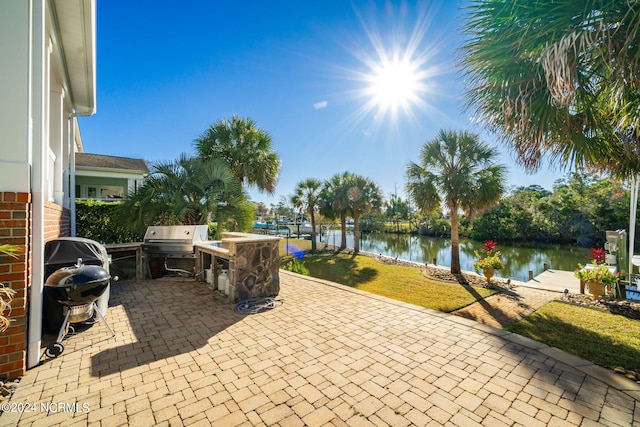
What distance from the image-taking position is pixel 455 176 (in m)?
10.1

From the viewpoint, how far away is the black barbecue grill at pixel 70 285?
9.46 ft

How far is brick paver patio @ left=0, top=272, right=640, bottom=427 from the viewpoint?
6.67ft

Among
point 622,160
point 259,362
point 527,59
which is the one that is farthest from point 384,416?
point 622,160

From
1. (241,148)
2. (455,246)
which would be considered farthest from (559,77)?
(241,148)

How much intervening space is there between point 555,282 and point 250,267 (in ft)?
36.1

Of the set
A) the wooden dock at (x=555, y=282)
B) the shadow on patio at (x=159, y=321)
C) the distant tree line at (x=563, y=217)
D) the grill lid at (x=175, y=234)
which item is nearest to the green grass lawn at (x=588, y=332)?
the wooden dock at (x=555, y=282)

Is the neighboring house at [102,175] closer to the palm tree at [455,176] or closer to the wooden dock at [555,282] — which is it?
the palm tree at [455,176]

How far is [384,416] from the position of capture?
2.04m

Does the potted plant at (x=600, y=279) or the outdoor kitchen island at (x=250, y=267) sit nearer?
the outdoor kitchen island at (x=250, y=267)

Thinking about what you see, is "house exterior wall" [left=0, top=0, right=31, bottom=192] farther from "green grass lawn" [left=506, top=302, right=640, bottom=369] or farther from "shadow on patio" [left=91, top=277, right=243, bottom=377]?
"green grass lawn" [left=506, top=302, right=640, bottom=369]

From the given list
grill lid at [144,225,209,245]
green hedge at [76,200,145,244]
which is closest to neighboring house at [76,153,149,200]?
green hedge at [76,200,145,244]

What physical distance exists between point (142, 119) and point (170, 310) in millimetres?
12014

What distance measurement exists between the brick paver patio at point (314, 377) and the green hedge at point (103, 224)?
16.1 ft

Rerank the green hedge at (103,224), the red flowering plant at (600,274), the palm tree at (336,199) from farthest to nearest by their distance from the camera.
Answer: the palm tree at (336,199), the green hedge at (103,224), the red flowering plant at (600,274)
